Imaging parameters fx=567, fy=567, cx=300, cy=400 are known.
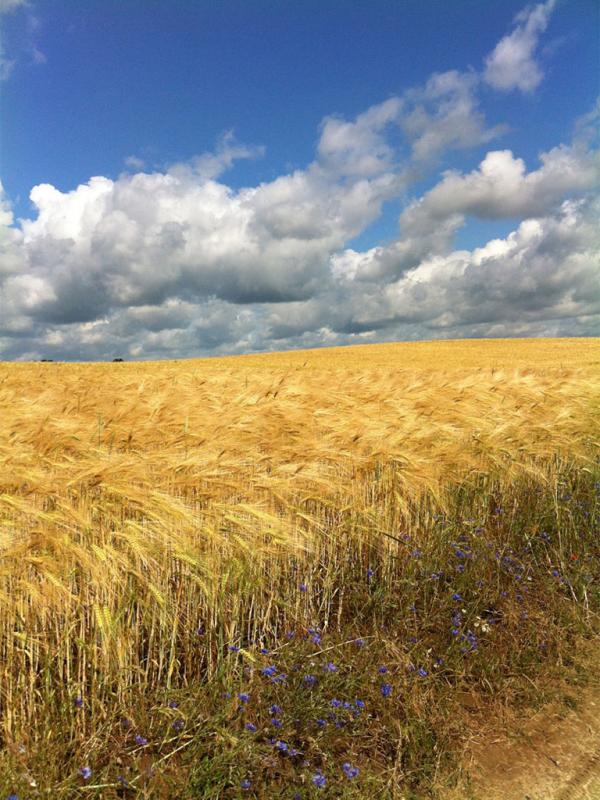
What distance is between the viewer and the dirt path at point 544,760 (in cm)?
223

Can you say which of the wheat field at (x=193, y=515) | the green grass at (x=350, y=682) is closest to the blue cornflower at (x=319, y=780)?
the green grass at (x=350, y=682)

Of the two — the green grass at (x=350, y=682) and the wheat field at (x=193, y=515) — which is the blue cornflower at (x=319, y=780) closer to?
the green grass at (x=350, y=682)

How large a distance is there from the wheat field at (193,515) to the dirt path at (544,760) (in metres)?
0.93

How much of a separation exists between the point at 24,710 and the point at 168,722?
1.89 feet

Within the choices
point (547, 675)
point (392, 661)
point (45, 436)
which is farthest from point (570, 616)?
point (45, 436)

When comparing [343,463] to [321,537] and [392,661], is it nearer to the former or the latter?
[321,537]

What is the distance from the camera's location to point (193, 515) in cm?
282

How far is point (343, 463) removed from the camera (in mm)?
3869

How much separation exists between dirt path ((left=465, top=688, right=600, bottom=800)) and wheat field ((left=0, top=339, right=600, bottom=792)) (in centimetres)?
93

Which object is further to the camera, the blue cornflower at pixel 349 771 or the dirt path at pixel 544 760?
the dirt path at pixel 544 760

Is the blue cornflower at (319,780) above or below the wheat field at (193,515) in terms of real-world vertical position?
below

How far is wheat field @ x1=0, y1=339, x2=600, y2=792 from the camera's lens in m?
2.33

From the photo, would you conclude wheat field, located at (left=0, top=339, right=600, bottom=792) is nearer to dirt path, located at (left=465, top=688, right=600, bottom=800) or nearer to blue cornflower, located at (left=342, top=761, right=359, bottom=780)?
blue cornflower, located at (left=342, top=761, right=359, bottom=780)

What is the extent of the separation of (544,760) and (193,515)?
1.87 metres
